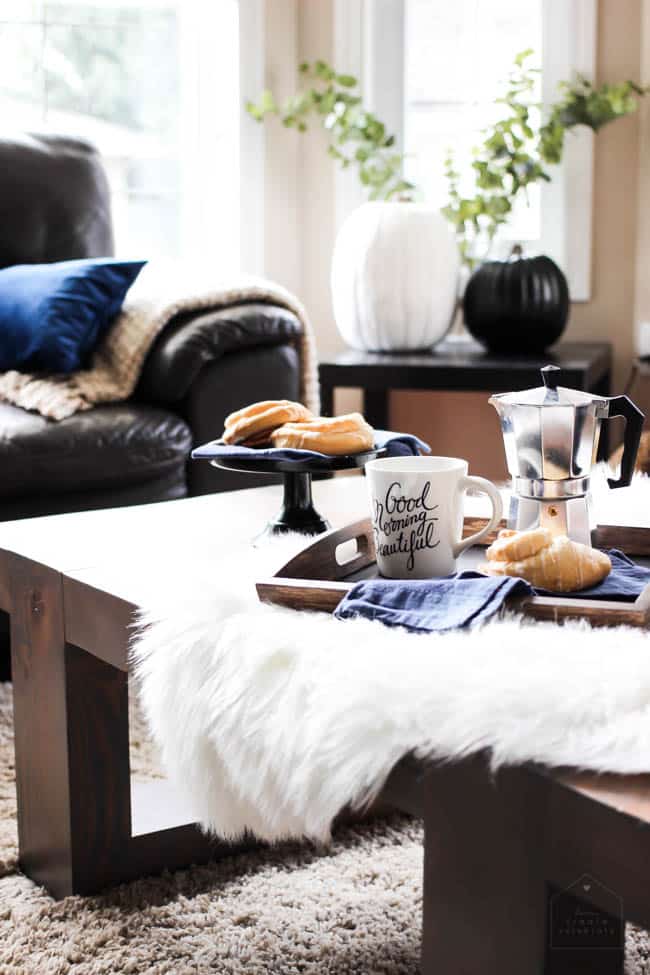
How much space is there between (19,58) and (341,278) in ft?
3.55

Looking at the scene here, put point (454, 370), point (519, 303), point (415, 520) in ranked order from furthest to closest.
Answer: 1. point (519, 303)
2. point (454, 370)
3. point (415, 520)

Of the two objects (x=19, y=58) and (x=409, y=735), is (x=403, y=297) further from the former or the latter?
(x=409, y=735)

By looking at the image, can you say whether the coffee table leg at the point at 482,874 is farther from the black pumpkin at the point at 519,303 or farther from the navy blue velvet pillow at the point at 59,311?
the black pumpkin at the point at 519,303

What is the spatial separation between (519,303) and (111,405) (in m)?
1.13

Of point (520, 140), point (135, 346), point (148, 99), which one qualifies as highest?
point (148, 99)

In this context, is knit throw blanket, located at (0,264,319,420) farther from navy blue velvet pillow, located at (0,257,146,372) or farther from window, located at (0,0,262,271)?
window, located at (0,0,262,271)

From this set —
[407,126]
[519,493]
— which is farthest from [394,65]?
[519,493]

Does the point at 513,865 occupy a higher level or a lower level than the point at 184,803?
higher

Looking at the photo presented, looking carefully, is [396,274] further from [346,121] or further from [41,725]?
[41,725]

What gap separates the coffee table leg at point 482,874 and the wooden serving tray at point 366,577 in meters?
0.23

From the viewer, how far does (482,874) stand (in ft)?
2.41

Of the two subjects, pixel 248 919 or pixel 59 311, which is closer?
pixel 248 919

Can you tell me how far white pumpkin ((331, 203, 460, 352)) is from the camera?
2932 mm

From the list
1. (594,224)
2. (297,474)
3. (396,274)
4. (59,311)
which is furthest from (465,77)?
(297,474)
